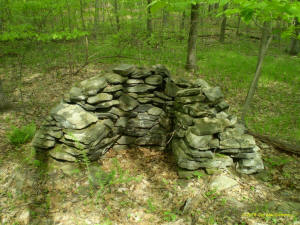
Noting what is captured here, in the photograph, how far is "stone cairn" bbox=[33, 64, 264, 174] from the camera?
396cm

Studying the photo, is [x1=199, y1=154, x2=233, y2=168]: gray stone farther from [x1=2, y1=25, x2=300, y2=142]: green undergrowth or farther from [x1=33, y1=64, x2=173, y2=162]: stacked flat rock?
[x1=2, y1=25, x2=300, y2=142]: green undergrowth

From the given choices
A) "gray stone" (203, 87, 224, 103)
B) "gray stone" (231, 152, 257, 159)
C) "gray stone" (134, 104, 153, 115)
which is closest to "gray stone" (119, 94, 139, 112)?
"gray stone" (134, 104, 153, 115)

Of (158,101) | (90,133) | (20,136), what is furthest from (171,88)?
(20,136)

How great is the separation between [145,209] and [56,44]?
42.2ft

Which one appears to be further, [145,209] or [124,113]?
[124,113]

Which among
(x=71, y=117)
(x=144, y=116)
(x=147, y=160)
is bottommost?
(x=147, y=160)

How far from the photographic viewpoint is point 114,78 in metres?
4.64

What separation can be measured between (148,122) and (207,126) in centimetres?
162

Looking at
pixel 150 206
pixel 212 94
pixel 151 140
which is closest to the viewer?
pixel 150 206

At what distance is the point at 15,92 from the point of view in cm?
675

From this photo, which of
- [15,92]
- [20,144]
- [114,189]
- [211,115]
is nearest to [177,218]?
[114,189]

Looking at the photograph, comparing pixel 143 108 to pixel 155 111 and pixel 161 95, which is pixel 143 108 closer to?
pixel 155 111

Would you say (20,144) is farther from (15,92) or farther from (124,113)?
(15,92)

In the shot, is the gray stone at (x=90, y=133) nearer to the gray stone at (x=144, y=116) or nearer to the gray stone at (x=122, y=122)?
the gray stone at (x=122, y=122)
